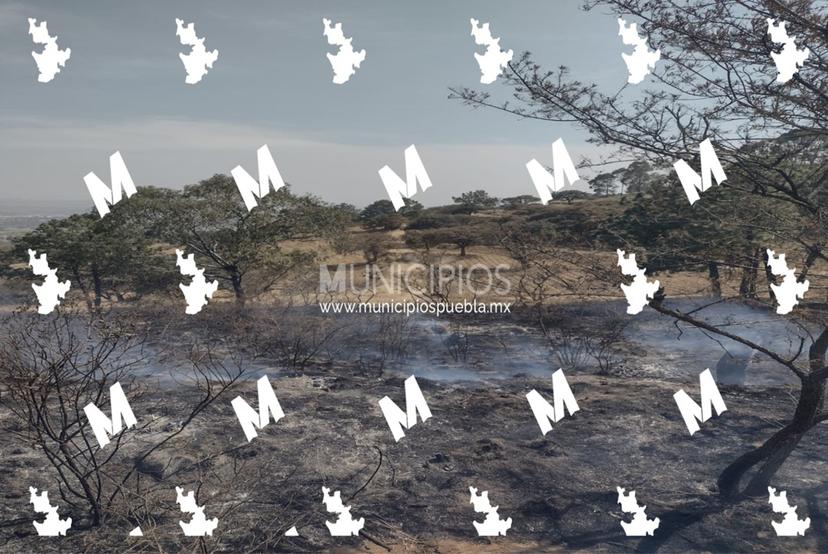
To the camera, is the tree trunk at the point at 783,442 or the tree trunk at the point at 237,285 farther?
the tree trunk at the point at 237,285

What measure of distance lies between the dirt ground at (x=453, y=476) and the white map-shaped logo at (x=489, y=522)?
98 mm

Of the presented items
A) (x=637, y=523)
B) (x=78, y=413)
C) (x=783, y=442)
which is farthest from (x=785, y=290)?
(x=78, y=413)

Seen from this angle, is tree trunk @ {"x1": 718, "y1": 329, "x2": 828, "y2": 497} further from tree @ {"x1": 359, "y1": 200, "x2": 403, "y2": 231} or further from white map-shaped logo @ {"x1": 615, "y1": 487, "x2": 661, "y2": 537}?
tree @ {"x1": 359, "y1": 200, "x2": 403, "y2": 231}

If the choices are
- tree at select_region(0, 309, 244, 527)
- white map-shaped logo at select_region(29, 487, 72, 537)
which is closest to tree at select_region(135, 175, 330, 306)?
tree at select_region(0, 309, 244, 527)

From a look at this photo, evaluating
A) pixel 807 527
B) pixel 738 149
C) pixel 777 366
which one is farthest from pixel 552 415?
pixel 777 366

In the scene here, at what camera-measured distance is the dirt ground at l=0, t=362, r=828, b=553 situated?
20.7 feet

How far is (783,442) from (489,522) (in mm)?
3675

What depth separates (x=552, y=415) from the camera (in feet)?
32.8

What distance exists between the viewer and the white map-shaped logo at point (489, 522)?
642 cm

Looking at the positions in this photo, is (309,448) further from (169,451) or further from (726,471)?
(726,471)

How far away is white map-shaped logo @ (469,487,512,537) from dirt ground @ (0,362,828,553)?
98 mm

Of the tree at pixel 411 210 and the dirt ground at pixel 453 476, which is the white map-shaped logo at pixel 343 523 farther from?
the tree at pixel 411 210

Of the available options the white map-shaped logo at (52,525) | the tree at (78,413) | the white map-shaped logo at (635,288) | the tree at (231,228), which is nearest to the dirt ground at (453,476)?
the white map-shaped logo at (52,525)

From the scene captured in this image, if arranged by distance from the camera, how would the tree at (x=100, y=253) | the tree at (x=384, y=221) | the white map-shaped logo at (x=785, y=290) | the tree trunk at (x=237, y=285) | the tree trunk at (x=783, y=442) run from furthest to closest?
the tree at (x=384, y=221) → the tree at (x=100, y=253) → the tree trunk at (x=237, y=285) → the tree trunk at (x=783, y=442) → the white map-shaped logo at (x=785, y=290)
